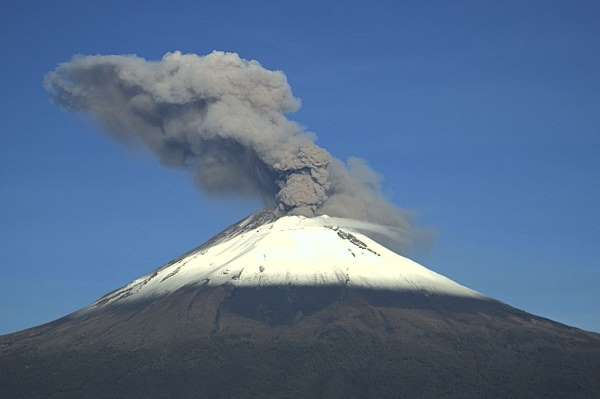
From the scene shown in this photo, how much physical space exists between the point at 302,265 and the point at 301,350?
25.7 metres

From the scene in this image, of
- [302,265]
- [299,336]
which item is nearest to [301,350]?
[299,336]

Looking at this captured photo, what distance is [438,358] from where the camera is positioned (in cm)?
14588

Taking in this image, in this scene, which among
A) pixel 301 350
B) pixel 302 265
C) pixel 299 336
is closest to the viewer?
pixel 301 350

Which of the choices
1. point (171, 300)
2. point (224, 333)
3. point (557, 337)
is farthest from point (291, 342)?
point (557, 337)

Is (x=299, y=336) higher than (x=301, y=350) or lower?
higher

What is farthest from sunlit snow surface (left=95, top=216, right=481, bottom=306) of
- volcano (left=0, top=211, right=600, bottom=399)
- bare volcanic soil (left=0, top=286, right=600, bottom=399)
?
bare volcanic soil (left=0, top=286, right=600, bottom=399)

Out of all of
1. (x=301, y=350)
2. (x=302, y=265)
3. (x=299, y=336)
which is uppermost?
(x=302, y=265)

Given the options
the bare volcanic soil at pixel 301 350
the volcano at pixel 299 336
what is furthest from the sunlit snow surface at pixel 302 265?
Result: the bare volcanic soil at pixel 301 350

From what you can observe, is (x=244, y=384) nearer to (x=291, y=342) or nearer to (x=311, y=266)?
(x=291, y=342)

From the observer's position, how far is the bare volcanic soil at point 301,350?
139625 millimetres

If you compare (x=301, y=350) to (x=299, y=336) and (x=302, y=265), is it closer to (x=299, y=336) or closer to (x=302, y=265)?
(x=299, y=336)

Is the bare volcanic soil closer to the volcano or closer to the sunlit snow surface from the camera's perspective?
the volcano

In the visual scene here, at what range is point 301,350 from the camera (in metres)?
147

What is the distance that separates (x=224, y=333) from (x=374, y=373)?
65.3 feet
